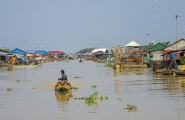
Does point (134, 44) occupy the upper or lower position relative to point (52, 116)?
upper

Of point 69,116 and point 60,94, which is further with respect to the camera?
point 60,94

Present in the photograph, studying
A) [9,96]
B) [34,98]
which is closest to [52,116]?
[34,98]

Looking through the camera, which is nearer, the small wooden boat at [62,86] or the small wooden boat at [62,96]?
the small wooden boat at [62,96]

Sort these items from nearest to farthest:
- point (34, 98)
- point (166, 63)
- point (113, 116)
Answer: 1. point (113, 116)
2. point (34, 98)
3. point (166, 63)

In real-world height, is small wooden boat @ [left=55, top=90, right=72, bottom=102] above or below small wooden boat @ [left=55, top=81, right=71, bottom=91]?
below

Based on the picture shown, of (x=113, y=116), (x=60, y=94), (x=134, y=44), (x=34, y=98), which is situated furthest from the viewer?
(x=134, y=44)

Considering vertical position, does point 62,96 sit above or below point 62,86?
below

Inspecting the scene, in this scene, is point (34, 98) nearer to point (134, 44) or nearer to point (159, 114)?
point (159, 114)

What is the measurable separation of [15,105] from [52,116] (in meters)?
3.41

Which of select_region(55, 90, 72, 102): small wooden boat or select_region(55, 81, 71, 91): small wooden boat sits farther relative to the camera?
select_region(55, 81, 71, 91): small wooden boat

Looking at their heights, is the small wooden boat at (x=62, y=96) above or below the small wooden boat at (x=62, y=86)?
below

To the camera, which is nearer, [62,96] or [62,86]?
[62,96]

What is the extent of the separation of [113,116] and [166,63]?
2601cm

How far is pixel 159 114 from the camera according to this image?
40.6ft
